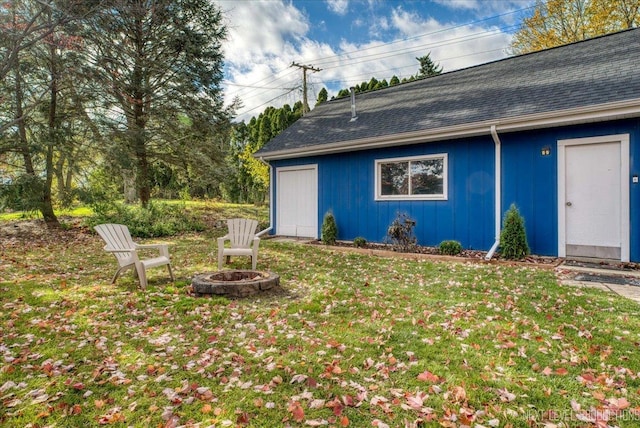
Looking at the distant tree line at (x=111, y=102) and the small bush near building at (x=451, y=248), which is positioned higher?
the distant tree line at (x=111, y=102)

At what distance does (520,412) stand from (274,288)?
314cm

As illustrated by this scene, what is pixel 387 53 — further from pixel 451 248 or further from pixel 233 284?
pixel 233 284

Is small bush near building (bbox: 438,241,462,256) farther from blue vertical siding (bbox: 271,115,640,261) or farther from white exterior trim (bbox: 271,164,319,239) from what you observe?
white exterior trim (bbox: 271,164,319,239)

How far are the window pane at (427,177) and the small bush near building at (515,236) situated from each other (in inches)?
62.8

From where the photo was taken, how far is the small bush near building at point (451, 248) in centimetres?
683

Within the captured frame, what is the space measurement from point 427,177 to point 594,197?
2869 mm

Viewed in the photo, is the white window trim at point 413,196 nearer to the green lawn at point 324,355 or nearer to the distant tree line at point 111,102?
the green lawn at point 324,355

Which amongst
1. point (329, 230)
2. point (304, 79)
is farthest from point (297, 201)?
point (304, 79)

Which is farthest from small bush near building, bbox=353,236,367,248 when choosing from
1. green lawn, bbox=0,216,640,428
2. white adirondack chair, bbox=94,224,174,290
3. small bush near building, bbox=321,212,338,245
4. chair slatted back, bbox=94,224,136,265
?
chair slatted back, bbox=94,224,136,265

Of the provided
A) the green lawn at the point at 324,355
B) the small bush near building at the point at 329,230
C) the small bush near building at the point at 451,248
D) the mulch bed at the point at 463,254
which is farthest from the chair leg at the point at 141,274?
the small bush near building at the point at 451,248

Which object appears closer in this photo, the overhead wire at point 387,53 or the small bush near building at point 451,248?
the small bush near building at point 451,248

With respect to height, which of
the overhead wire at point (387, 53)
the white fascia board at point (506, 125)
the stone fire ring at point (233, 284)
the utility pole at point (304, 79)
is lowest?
the stone fire ring at point (233, 284)

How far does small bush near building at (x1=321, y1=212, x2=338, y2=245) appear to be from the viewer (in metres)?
8.59

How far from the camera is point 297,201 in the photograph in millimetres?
9953
